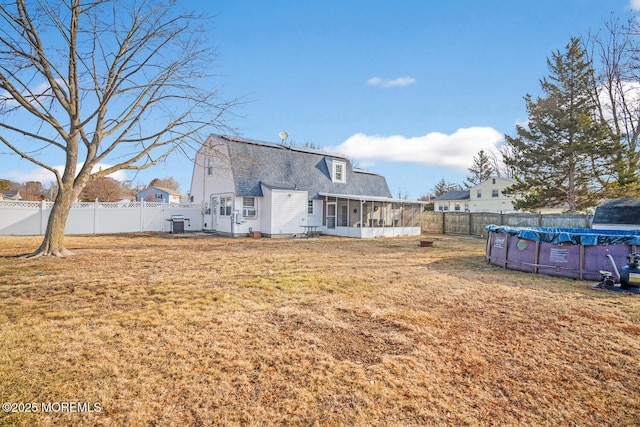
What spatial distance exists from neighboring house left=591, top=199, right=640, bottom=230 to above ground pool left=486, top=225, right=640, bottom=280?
19.5ft

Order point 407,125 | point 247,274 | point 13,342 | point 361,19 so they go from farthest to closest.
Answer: point 407,125 < point 361,19 < point 247,274 < point 13,342

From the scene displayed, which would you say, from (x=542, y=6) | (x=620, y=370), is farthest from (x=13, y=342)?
(x=542, y=6)

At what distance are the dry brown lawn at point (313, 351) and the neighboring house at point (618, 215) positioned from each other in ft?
29.7

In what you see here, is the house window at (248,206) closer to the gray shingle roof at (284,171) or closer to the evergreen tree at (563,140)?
the gray shingle roof at (284,171)

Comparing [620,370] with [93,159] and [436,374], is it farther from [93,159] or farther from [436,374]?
[93,159]

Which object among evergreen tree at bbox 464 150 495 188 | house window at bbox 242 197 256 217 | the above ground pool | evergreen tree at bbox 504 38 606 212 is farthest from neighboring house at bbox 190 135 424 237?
evergreen tree at bbox 464 150 495 188

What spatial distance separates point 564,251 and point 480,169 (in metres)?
45.9

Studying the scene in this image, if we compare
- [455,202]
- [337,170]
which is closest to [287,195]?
[337,170]

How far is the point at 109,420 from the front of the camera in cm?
240

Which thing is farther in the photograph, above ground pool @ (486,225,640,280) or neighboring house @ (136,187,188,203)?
neighboring house @ (136,187,188,203)

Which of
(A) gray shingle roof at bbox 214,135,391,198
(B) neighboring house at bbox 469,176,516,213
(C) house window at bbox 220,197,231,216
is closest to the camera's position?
(A) gray shingle roof at bbox 214,135,391,198

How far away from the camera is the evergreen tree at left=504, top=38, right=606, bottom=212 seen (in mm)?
20859

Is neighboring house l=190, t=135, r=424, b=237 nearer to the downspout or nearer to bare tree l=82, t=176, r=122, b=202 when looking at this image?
the downspout

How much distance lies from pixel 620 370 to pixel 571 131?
23656 mm
